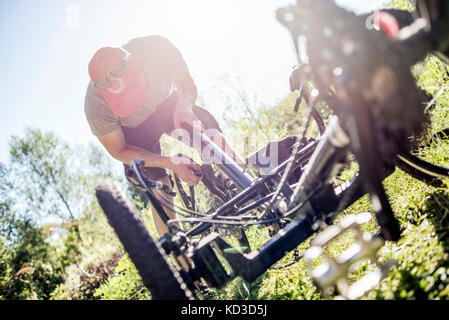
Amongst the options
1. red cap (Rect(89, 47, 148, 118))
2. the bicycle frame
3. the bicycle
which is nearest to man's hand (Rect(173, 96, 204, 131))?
red cap (Rect(89, 47, 148, 118))

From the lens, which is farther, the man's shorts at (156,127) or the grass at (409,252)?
the man's shorts at (156,127)

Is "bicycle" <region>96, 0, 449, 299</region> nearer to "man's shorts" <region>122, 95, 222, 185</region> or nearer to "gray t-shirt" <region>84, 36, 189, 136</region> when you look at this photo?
"gray t-shirt" <region>84, 36, 189, 136</region>

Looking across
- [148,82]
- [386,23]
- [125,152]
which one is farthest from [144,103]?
[386,23]

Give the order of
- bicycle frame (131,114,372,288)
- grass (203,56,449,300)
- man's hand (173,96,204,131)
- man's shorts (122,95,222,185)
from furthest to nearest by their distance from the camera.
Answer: man's shorts (122,95,222,185) → man's hand (173,96,204,131) → bicycle frame (131,114,372,288) → grass (203,56,449,300)

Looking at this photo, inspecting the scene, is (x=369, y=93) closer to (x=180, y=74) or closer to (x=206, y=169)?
(x=206, y=169)

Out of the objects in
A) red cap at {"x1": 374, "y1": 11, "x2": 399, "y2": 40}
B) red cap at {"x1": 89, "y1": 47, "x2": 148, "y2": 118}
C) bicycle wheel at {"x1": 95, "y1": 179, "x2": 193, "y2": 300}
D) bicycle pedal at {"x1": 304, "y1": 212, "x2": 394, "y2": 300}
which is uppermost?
red cap at {"x1": 89, "y1": 47, "x2": 148, "y2": 118}

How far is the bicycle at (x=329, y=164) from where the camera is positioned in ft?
3.10

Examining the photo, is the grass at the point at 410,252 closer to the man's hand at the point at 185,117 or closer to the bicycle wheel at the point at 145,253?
the bicycle wheel at the point at 145,253

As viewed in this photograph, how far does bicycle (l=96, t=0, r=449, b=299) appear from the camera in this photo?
0.95m

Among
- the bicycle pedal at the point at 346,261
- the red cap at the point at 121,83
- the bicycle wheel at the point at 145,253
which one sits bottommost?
the bicycle pedal at the point at 346,261

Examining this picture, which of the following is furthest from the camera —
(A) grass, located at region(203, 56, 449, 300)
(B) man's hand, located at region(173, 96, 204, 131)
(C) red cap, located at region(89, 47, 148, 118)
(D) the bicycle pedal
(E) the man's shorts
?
(E) the man's shorts

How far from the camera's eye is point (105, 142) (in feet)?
9.89

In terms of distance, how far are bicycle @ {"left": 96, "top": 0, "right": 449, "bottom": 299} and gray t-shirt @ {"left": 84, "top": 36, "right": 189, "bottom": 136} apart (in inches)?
50.5

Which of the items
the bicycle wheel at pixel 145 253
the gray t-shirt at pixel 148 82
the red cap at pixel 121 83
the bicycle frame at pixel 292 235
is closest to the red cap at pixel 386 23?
the bicycle frame at pixel 292 235
